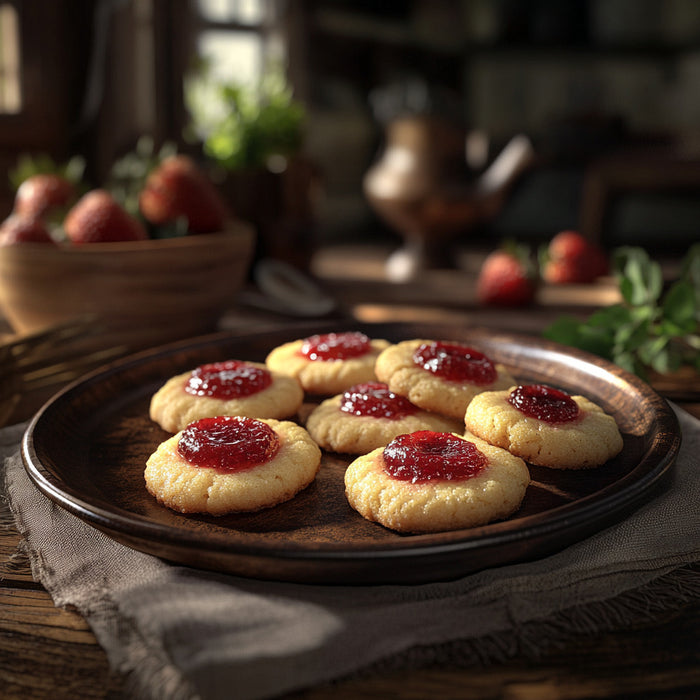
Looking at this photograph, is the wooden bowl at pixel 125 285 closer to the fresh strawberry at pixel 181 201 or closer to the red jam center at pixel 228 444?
the fresh strawberry at pixel 181 201

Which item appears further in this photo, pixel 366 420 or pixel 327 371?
pixel 327 371

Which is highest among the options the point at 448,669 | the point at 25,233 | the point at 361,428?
the point at 25,233

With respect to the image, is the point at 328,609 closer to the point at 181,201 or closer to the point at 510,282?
the point at 181,201

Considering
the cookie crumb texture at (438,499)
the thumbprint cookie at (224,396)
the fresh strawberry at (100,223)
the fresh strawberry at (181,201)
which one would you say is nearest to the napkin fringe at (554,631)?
the cookie crumb texture at (438,499)

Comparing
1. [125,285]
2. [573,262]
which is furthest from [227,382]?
[573,262]

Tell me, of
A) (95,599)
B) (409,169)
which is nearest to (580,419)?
(95,599)

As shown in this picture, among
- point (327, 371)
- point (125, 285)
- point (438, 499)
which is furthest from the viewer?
point (125, 285)

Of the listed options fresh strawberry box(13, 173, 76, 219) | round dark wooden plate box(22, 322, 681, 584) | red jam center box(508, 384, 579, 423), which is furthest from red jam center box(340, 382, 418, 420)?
fresh strawberry box(13, 173, 76, 219)
